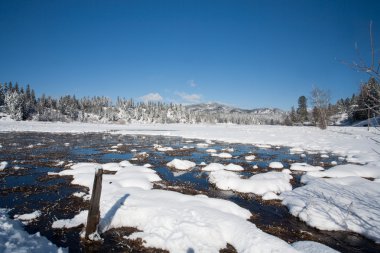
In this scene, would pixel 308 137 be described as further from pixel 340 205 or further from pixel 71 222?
pixel 71 222

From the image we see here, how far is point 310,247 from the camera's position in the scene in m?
5.84

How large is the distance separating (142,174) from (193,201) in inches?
172

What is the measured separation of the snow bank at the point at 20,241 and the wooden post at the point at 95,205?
750mm

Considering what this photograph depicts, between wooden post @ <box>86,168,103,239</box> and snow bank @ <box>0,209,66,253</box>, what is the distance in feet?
2.46

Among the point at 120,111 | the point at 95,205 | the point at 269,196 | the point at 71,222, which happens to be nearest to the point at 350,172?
the point at 269,196

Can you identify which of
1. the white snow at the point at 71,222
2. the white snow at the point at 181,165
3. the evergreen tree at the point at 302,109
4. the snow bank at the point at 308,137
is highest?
the evergreen tree at the point at 302,109

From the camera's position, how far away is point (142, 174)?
38.8ft

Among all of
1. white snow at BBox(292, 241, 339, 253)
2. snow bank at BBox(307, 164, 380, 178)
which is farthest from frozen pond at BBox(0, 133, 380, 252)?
snow bank at BBox(307, 164, 380, 178)

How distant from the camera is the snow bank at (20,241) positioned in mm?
5431

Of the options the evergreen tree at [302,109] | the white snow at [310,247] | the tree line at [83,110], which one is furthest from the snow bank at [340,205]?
the tree line at [83,110]

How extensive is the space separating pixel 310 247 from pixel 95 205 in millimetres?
5450

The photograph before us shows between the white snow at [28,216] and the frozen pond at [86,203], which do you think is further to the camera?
the white snow at [28,216]

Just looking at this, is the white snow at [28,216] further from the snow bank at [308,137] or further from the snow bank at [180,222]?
the snow bank at [308,137]

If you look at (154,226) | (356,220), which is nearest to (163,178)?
(154,226)
